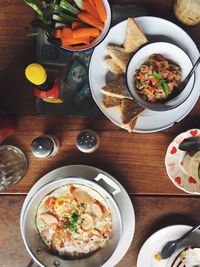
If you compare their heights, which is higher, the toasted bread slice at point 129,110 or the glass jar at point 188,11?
the glass jar at point 188,11

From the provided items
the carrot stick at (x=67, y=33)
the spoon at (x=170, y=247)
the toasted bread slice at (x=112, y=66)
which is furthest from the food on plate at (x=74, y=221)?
the carrot stick at (x=67, y=33)

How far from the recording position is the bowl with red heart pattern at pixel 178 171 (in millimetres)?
1478

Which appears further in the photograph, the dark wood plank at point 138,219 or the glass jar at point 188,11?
the dark wood plank at point 138,219

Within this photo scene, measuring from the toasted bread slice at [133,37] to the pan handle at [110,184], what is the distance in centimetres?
46

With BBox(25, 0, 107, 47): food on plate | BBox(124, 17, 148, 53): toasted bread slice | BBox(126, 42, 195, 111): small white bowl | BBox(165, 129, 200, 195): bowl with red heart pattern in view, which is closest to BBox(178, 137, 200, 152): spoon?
BBox(165, 129, 200, 195): bowl with red heart pattern

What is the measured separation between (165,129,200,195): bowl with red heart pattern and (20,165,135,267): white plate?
0.19 metres

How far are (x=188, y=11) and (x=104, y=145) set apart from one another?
0.57 metres

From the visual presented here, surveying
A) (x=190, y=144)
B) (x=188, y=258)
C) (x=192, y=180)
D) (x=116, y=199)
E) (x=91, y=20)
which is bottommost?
(x=188, y=258)

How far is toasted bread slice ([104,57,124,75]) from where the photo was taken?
1.44m

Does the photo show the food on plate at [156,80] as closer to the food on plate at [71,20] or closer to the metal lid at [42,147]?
the food on plate at [71,20]

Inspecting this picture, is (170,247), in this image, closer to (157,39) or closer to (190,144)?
(190,144)

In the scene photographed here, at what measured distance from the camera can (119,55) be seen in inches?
55.9

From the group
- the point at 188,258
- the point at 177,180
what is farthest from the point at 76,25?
the point at 188,258

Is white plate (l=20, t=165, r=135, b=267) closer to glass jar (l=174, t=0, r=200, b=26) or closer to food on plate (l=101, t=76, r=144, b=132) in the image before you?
food on plate (l=101, t=76, r=144, b=132)
